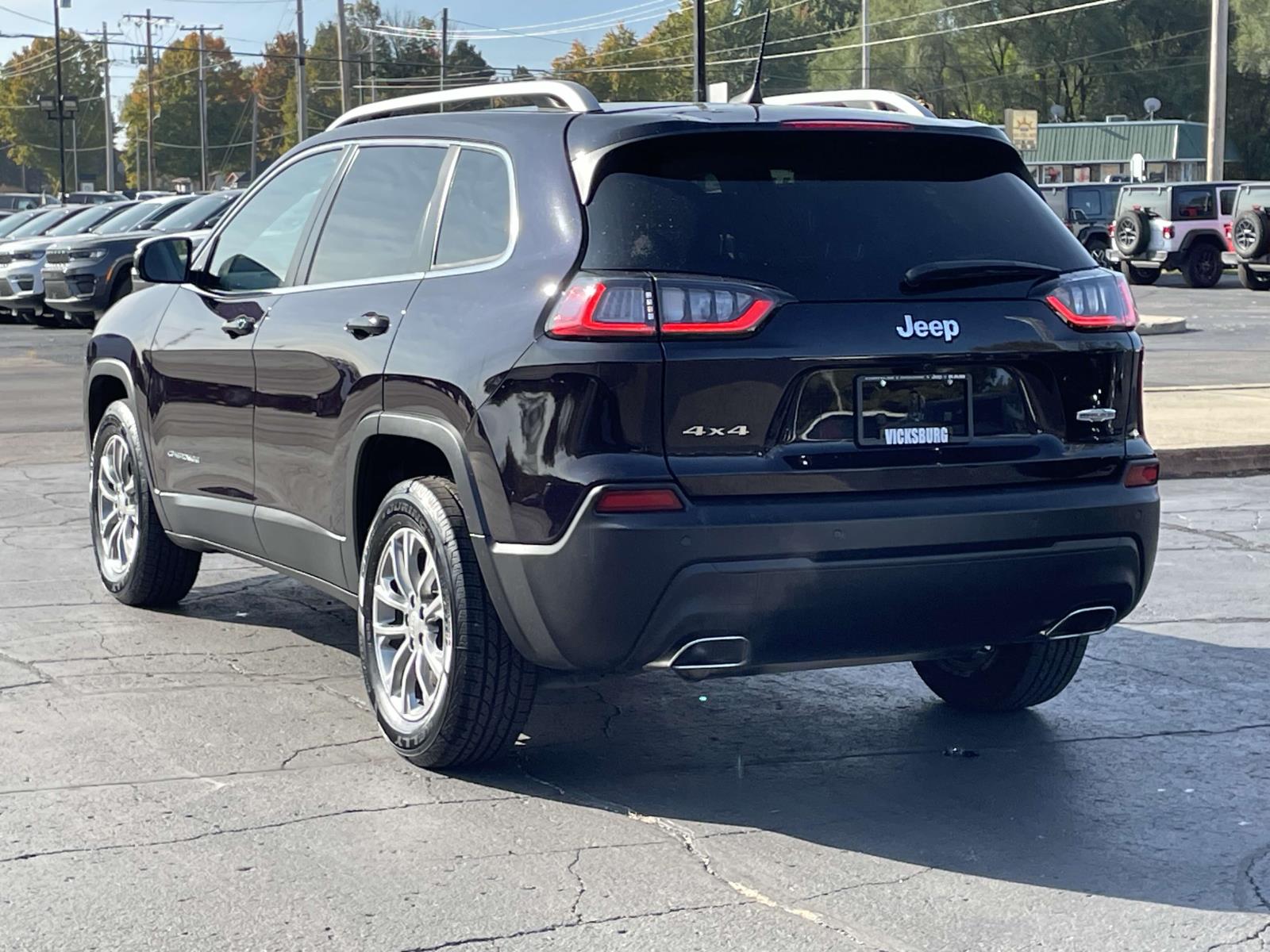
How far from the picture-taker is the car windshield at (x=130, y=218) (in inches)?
1060

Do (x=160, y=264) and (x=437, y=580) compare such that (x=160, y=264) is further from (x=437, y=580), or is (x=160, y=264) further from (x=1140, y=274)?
(x=1140, y=274)

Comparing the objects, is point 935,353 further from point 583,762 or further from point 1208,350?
point 1208,350

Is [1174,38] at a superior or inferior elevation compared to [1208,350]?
superior

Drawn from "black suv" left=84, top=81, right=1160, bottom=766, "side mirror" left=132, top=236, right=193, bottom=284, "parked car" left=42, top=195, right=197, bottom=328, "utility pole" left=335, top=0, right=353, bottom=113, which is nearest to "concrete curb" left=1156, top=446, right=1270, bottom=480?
"black suv" left=84, top=81, right=1160, bottom=766

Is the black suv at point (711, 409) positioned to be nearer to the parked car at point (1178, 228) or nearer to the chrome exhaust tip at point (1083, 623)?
the chrome exhaust tip at point (1083, 623)

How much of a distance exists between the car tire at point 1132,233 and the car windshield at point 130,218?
18.6m

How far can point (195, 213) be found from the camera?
25453 millimetres

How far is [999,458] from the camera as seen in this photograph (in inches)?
188

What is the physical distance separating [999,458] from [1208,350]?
17.4 meters

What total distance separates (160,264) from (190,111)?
121601 millimetres

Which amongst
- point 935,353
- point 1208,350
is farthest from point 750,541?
point 1208,350

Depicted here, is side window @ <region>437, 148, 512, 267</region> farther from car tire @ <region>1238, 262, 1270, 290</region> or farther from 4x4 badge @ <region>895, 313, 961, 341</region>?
car tire @ <region>1238, 262, 1270, 290</region>

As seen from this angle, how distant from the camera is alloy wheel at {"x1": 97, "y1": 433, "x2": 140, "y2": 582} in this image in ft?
23.9

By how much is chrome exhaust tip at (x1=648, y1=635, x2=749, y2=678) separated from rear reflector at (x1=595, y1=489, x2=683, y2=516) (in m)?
0.35
